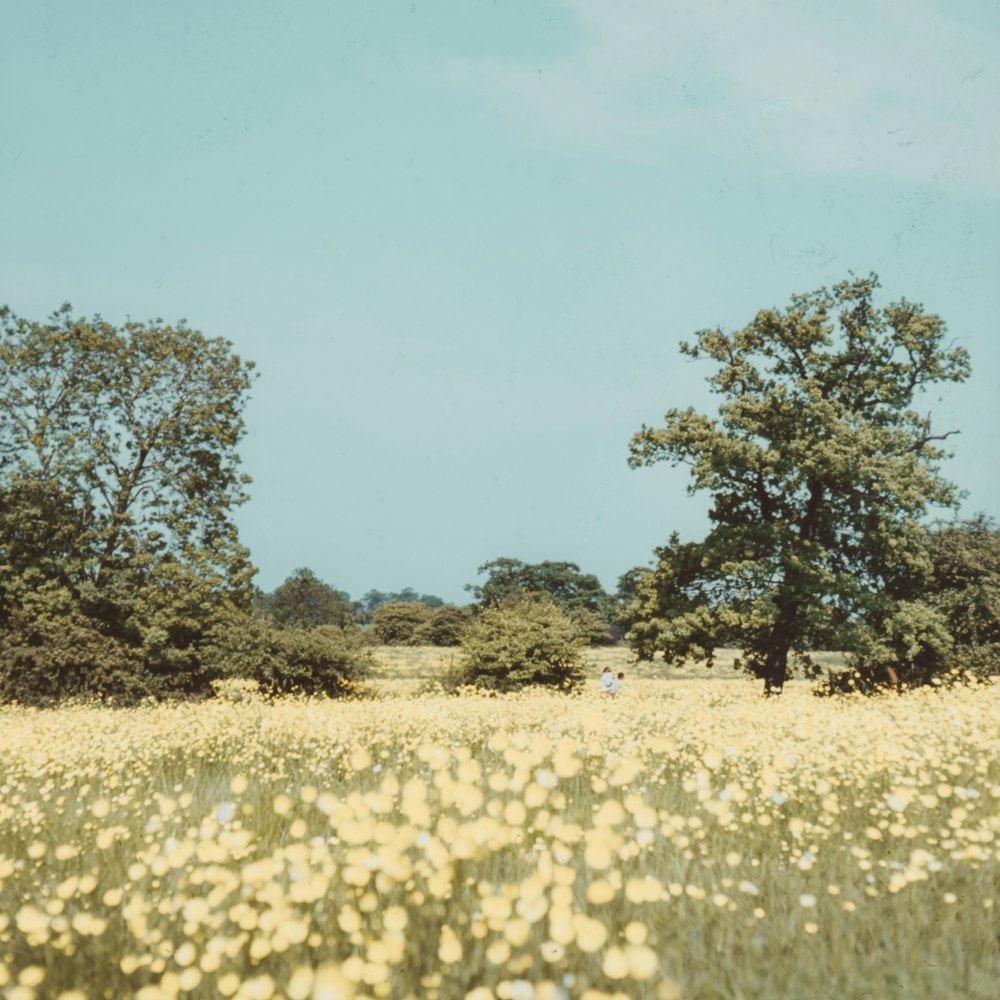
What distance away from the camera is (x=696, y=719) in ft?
28.9

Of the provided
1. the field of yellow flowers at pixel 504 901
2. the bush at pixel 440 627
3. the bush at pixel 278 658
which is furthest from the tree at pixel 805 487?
the bush at pixel 440 627

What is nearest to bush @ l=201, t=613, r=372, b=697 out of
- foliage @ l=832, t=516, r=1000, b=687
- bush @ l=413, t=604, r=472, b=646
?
foliage @ l=832, t=516, r=1000, b=687

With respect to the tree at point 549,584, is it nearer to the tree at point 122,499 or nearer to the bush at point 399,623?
the bush at point 399,623

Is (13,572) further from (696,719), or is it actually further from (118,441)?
(696,719)

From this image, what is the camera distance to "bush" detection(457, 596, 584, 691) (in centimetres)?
2309

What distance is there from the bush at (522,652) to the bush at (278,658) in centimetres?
392

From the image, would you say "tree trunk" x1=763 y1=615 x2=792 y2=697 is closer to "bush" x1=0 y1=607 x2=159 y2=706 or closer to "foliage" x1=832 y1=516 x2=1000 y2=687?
"foliage" x1=832 y1=516 x2=1000 y2=687

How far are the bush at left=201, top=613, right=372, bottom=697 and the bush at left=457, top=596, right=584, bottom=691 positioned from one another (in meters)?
3.92

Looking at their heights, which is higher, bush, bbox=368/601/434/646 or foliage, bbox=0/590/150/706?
bush, bbox=368/601/434/646

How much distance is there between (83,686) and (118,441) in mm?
7557

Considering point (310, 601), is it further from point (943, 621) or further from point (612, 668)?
point (943, 621)

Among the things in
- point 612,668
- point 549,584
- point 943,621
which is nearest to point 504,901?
point 943,621

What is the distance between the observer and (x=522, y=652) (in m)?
23.1

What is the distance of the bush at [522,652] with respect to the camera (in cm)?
2309
